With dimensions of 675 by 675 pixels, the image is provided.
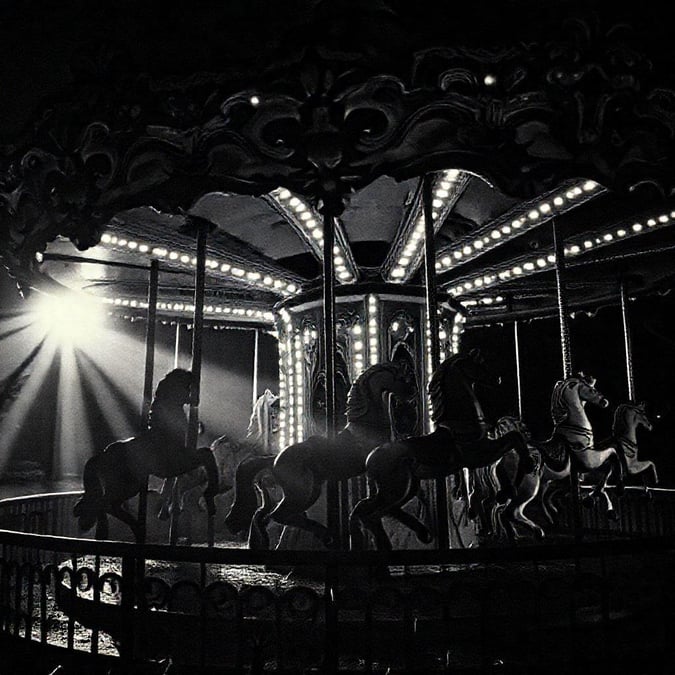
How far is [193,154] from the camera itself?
153 inches

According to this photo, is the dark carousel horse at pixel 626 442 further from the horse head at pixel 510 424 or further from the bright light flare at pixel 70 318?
the bright light flare at pixel 70 318

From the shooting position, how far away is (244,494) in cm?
491

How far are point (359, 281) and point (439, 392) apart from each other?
92.0 inches

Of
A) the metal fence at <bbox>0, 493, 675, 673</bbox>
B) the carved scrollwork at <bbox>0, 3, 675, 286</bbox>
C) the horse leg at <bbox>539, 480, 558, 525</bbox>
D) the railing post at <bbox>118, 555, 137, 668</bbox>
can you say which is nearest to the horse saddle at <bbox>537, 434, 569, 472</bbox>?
the horse leg at <bbox>539, 480, 558, 525</bbox>

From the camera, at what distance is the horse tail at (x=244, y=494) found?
4.82 m

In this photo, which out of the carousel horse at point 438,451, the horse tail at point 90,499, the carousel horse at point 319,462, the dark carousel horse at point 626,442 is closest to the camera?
the carousel horse at point 438,451

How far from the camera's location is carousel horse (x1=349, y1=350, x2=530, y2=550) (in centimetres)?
439

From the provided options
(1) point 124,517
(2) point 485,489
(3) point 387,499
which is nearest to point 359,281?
(2) point 485,489

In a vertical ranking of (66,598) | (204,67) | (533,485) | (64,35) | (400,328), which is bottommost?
(66,598)

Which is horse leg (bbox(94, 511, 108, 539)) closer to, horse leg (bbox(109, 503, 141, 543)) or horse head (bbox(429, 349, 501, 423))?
horse leg (bbox(109, 503, 141, 543))

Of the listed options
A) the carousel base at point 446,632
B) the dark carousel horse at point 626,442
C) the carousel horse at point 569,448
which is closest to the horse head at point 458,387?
the carousel base at point 446,632

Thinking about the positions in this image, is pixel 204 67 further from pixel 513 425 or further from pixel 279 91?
pixel 513 425

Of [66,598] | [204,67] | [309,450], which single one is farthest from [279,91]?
[66,598]

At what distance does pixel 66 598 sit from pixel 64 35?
3723mm
